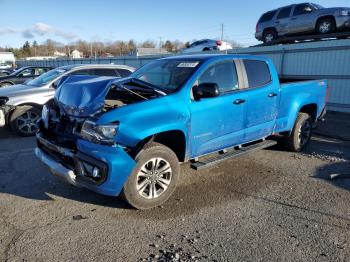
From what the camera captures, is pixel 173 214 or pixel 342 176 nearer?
pixel 173 214

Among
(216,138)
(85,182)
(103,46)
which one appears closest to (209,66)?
(216,138)

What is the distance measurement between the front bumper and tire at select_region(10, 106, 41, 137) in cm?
457

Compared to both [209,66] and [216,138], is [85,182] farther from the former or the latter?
[209,66]

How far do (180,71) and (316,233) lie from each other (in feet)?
9.08

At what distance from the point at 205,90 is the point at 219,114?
0.50 m

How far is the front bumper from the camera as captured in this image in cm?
370

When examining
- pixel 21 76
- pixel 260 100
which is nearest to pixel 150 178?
pixel 260 100

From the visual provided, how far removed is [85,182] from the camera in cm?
385

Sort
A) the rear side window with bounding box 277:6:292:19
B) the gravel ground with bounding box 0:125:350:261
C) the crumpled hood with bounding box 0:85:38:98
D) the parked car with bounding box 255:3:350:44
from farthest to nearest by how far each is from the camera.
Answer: the rear side window with bounding box 277:6:292:19, the parked car with bounding box 255:3:350:44, the crumpled hood with bounding box 0:85:38:98, the gravel ground with bounding box 0:125:350:261

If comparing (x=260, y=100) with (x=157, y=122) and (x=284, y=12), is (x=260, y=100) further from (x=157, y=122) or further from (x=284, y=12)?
(x=284, y=12)

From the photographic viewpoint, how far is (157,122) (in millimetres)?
4008

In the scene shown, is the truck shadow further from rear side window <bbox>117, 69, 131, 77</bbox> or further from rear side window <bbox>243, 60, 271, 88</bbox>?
rear side window <bbox>117, 69, 131, 77</bbox>

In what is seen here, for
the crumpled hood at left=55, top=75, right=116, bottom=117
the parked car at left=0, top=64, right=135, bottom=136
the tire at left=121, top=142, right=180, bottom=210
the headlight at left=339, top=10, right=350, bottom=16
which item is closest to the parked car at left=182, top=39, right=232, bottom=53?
the headlight at left=339, top=10, right=350, bottom=16

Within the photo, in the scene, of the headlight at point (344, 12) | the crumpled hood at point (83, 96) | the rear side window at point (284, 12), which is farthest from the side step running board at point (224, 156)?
the rear side window at point (284, 12)
